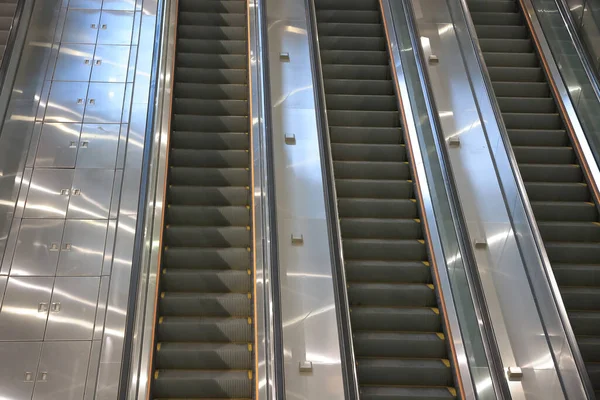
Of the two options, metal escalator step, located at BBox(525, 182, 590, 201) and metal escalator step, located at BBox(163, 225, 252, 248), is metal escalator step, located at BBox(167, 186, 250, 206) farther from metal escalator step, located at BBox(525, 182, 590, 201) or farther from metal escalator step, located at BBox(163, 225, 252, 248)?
metal escalator step, located at BBox(525, 182, 590, 201)

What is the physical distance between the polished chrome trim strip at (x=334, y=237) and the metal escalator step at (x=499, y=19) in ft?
8.17

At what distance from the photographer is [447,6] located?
941cm

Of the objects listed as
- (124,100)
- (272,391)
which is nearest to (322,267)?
(272,391)

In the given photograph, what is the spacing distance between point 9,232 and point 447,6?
628cm

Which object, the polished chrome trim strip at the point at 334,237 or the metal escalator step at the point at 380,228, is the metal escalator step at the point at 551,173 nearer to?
the metal escalator step at the point at 380,228

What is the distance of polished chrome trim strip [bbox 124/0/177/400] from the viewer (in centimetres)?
564

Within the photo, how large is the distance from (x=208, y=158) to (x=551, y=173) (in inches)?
155

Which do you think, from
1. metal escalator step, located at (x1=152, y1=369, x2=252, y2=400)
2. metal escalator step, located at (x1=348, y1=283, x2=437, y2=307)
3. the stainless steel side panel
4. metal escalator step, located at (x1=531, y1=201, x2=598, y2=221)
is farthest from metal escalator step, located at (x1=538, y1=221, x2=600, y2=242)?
metal escalator step, located at (x1=152, y1=369, x2=252, y2=400)

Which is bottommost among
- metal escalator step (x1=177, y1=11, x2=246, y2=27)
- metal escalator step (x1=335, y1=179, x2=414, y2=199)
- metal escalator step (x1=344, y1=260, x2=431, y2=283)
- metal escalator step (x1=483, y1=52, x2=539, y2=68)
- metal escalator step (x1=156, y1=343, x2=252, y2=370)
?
metal escalator step (x1=156, y1=343, x2=252, y2=370)

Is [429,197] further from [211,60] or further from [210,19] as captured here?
[210,19]

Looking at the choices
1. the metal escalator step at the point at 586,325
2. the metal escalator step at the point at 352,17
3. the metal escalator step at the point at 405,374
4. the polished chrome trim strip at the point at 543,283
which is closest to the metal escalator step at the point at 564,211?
the polished chrome trim strip at the point at 543,283

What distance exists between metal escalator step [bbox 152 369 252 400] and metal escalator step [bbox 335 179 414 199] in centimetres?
258

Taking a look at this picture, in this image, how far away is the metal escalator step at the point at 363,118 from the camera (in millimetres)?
8555

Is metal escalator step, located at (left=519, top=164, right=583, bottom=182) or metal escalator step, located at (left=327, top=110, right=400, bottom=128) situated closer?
metal escalator step, located at (left=519, top=164, right=583, bottom=182)
